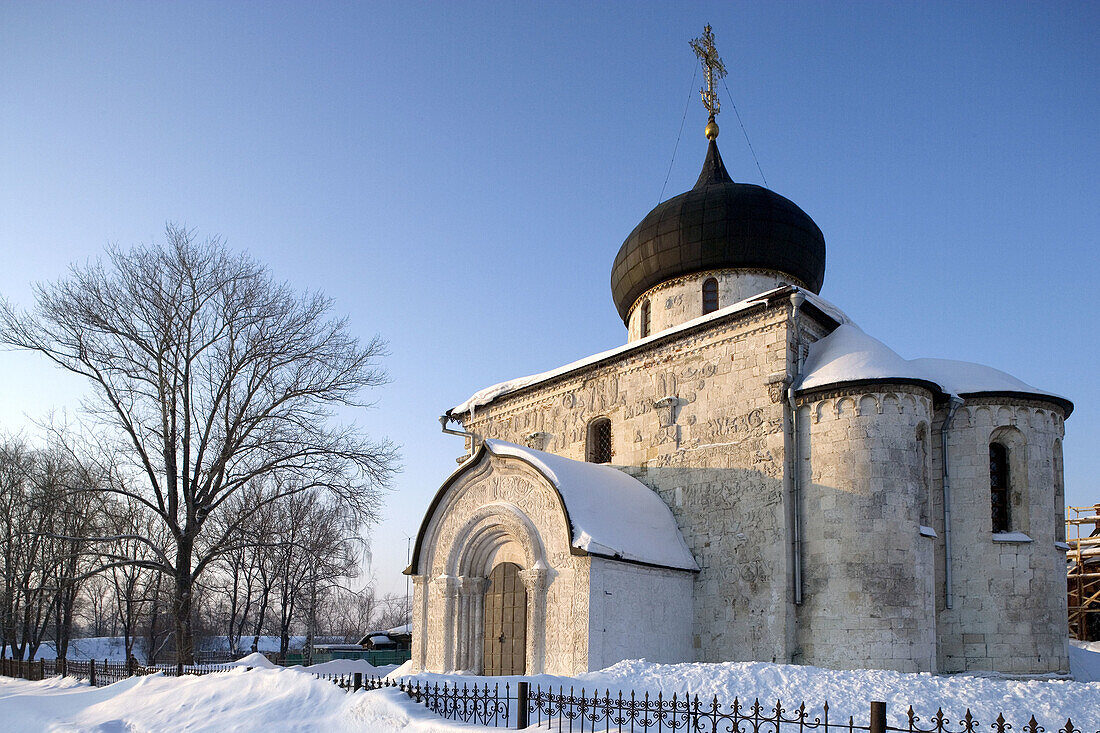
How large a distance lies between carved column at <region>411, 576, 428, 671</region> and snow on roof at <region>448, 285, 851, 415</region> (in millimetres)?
4624

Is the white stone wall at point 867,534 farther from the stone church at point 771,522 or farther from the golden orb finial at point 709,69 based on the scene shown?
the golden orb finial at point 709,69

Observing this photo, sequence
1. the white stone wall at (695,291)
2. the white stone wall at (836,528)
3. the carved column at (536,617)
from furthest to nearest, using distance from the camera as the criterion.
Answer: the white stone wall at (695,291)
the carved column at (536,617)
the white stone wall at (836,528)

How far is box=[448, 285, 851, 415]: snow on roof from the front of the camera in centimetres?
1400

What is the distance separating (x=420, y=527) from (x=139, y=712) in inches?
209

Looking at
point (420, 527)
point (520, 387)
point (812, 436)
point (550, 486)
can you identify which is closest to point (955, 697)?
point (812, 436)

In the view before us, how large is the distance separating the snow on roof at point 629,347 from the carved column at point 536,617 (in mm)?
4725

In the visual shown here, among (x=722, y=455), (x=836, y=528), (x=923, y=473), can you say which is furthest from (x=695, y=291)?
(x=836, y=528)

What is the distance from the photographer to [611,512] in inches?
520

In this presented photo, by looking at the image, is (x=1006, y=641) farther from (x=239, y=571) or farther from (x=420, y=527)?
(x=239, y=571)

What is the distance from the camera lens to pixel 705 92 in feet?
63.4

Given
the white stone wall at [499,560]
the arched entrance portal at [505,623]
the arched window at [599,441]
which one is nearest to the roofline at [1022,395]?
the arched window at [599,441]

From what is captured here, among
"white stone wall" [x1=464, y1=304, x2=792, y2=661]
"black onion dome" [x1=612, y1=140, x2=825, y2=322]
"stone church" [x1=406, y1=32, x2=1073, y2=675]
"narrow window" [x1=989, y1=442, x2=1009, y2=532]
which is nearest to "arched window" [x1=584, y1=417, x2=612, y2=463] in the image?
"white stone wall" [x1=464, y1=304, x2=792, y2=661]

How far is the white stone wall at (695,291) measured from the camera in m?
16.7

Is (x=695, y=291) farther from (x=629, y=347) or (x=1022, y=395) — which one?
(x=1022, y=395)
